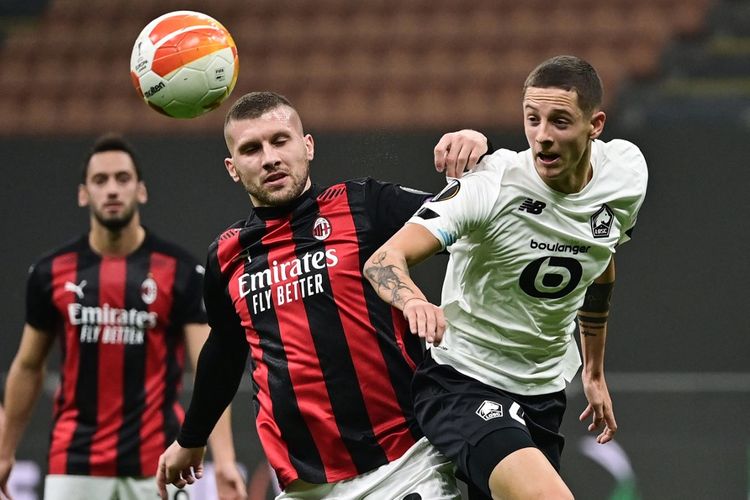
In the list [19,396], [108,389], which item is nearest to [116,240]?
[108,389]

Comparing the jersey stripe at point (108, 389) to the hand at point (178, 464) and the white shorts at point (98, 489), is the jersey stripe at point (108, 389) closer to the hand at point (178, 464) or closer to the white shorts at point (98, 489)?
the white shorts at point (98, 489)

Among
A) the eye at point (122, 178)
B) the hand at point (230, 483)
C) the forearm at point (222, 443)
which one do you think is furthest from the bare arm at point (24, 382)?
the hand at point (230, 483)

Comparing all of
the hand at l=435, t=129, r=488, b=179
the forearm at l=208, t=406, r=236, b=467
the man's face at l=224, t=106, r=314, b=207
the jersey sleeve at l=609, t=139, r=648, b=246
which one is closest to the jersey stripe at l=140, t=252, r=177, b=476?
the forearm at l=208, t=406, r=236, b=467

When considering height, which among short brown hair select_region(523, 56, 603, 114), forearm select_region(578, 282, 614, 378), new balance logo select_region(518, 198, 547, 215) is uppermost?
short brown hair select_region(523, 56, 603, 114)

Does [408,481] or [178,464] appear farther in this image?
[178,464]

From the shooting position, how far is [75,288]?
18.2 feet

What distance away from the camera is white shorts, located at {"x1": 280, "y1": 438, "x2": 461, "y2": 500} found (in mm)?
3586

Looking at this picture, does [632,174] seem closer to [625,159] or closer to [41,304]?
[625,159]

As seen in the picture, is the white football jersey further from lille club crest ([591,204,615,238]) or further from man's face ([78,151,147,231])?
man's face ([78,151,147,231])

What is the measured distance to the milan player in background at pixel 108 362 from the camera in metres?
5.48

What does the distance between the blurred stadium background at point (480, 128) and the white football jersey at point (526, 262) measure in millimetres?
1233

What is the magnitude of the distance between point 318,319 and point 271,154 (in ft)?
1.75

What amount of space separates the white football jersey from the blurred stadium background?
123 cm

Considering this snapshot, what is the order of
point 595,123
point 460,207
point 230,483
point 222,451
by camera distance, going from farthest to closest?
point 222,451 → point 230,483 → point 595,123 → point 460,207
